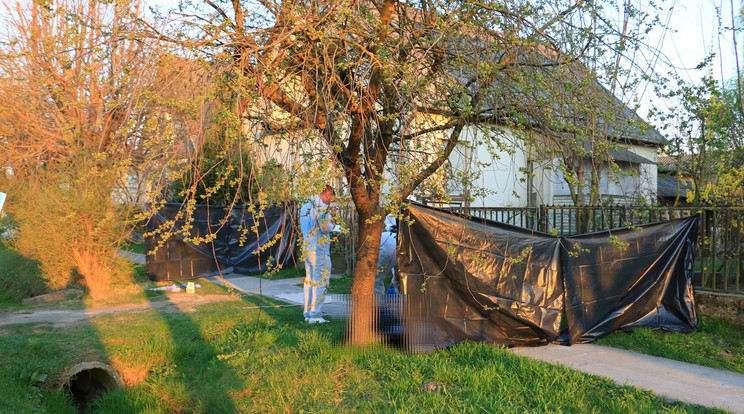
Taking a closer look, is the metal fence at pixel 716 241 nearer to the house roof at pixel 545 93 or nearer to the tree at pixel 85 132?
the house roof at pixel 545 93

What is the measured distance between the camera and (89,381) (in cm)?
A: 647

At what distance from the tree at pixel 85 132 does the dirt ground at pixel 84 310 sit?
1.20 metres

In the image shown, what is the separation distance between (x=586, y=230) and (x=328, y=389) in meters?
5.35

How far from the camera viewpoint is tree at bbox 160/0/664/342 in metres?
4.87

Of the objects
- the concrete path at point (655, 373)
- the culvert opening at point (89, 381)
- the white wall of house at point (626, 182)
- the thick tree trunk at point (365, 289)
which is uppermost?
the white wall of house at point (626, 182)

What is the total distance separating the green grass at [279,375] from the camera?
4.62m

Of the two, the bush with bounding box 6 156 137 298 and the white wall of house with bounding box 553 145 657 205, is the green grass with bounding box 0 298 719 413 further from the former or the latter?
the bush with bounding box 6 156 137 298

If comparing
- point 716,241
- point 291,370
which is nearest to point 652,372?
point 716,241

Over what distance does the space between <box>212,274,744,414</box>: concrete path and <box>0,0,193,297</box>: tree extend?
1801mm

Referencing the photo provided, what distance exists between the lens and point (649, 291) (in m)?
7.11

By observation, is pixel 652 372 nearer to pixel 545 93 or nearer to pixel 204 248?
pixel 545 93

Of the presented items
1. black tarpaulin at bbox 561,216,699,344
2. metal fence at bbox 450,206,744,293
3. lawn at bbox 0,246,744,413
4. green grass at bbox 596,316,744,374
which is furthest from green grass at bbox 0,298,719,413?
metal fence at bbox 450,206,744,293

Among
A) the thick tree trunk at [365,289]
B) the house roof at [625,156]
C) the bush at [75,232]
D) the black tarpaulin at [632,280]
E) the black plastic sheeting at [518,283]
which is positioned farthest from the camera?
the bush at [75,232]

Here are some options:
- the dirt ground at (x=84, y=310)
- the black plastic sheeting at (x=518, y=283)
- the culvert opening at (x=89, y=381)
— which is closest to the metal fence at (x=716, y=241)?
the black plastic sheeting at (x=518, y=283)
